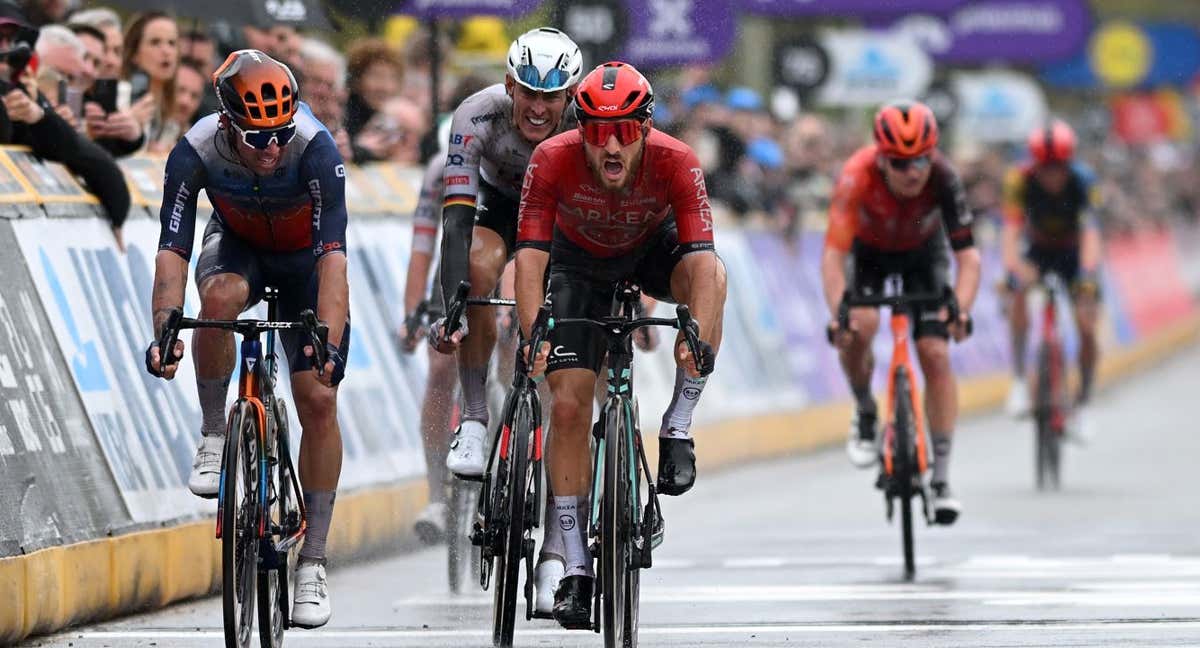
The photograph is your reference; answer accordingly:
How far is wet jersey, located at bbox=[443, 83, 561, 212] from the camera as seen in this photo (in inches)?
406

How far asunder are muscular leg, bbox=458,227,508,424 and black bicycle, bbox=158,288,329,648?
1.63 meters

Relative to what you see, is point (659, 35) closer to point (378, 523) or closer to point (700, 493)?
point (700, 493)

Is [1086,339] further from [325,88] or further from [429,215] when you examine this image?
[429,215]

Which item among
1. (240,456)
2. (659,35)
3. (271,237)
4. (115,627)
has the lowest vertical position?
(115,627)

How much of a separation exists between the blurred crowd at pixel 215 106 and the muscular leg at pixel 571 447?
279cm

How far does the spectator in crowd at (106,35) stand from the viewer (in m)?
12.6

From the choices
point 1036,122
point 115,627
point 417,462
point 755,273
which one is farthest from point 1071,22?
point 115,627

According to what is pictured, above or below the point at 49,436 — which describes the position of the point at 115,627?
below

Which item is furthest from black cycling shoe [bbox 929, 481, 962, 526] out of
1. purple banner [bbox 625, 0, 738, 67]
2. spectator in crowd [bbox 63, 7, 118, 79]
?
purple banner [bbox 625, 0, 738, 67]

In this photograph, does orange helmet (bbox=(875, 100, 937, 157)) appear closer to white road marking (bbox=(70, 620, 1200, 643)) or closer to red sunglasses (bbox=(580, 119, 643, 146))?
white road marking (bbox=(70, 620, 1200, 643))

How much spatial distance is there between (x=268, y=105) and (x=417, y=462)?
16.2ft

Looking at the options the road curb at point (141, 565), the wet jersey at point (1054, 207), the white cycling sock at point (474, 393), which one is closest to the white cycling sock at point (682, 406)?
the white cycling sock at point (474, 393)

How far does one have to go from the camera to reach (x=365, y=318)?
42.9 feet

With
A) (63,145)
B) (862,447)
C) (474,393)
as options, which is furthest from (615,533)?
(862,447)
